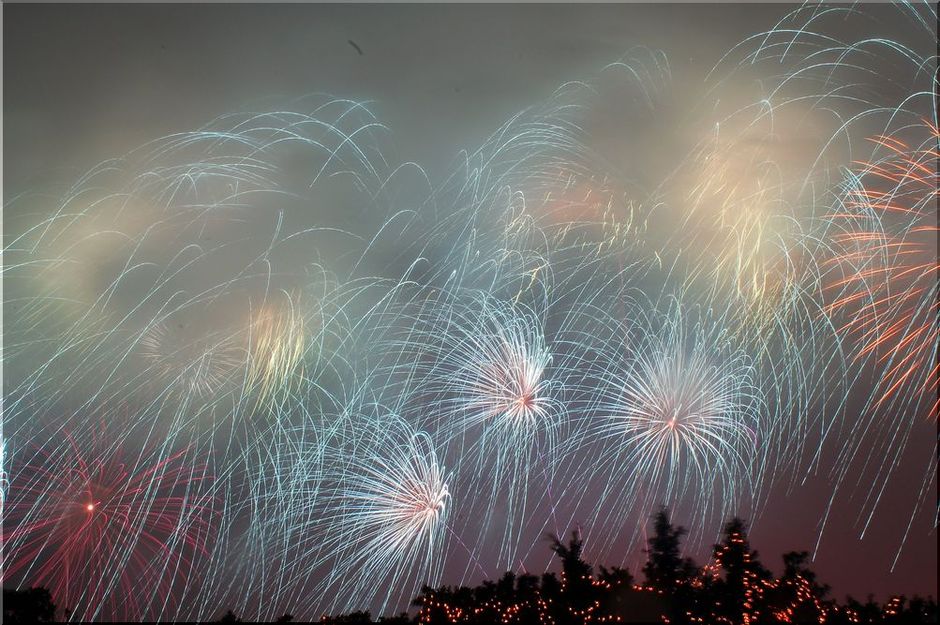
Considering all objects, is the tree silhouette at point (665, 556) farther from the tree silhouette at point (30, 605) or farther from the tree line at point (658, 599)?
the tree silhouette at point (30, 605)

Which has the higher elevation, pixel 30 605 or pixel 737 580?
pixel 737 580

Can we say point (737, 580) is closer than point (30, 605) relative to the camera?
Yes

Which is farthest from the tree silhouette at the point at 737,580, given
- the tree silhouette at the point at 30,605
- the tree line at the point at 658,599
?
the tree silhouette at the point at 30,605

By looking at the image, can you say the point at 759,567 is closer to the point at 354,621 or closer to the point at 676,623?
the point at 676,623

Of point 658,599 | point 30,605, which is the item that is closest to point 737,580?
point 658,599

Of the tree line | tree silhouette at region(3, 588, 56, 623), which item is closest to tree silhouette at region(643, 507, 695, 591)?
the tree line

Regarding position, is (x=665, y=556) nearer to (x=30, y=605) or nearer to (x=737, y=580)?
(x=737, y=580)

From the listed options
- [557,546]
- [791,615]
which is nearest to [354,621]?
[557,546]

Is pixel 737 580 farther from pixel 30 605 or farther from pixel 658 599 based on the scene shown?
pixel 30 605

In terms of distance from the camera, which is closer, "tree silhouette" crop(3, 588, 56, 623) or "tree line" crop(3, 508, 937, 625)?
"tree line" crop(3, 508, 937, 625)

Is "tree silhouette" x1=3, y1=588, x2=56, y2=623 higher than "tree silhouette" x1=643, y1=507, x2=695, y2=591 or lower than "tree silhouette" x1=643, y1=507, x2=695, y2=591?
lower

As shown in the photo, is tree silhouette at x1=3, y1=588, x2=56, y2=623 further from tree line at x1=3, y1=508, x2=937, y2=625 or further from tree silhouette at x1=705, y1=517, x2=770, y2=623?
tree silhouette at x1=705, y1=517, x2=770, y2=623

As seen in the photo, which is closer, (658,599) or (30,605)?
(658,599)
